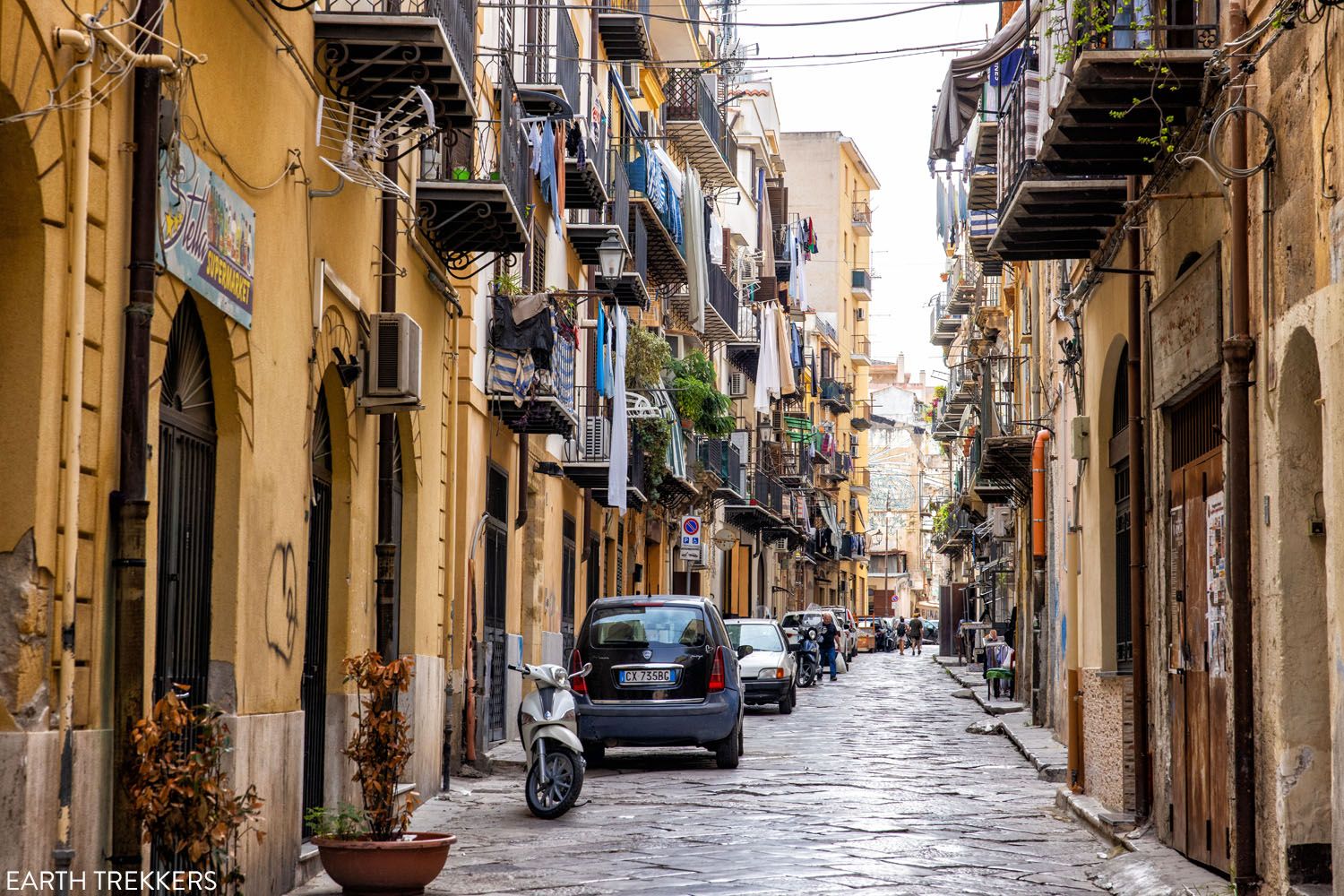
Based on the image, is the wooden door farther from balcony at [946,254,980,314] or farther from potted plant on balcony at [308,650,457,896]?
balcony at [946,254,980,314]

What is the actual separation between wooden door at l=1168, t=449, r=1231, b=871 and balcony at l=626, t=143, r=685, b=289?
1777 cm

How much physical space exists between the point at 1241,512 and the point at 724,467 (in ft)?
109

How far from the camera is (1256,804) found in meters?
9.09

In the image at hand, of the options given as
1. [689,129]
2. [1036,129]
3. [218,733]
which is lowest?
[218,733]

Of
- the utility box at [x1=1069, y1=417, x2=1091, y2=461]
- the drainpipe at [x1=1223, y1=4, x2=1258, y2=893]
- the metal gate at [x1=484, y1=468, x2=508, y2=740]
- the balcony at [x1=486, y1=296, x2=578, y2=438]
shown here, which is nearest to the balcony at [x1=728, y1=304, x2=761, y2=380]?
the balcony at [x1=486, y1=296, x2=578, y2=438]

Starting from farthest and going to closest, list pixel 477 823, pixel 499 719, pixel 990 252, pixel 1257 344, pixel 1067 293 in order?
1. pixel 499 719
2. pixel 1067 293
3. pixel 990 252
4. pixel 477 823
5. pixel 1257 344

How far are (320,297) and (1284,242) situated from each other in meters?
5.68

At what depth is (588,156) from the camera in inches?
969

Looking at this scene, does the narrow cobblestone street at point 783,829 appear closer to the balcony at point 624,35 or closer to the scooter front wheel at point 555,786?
the scooter front wheel at point 555,786

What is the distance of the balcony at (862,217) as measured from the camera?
3435 inches

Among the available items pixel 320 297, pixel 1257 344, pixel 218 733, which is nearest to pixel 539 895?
pixel 218 733

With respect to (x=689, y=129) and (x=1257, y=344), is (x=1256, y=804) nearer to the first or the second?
(x=1257, y=344)

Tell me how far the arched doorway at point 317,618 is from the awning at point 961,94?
21.4 ft

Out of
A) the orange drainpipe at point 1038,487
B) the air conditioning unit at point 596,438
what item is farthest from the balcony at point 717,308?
the orange drainpipe at point 1038,487
